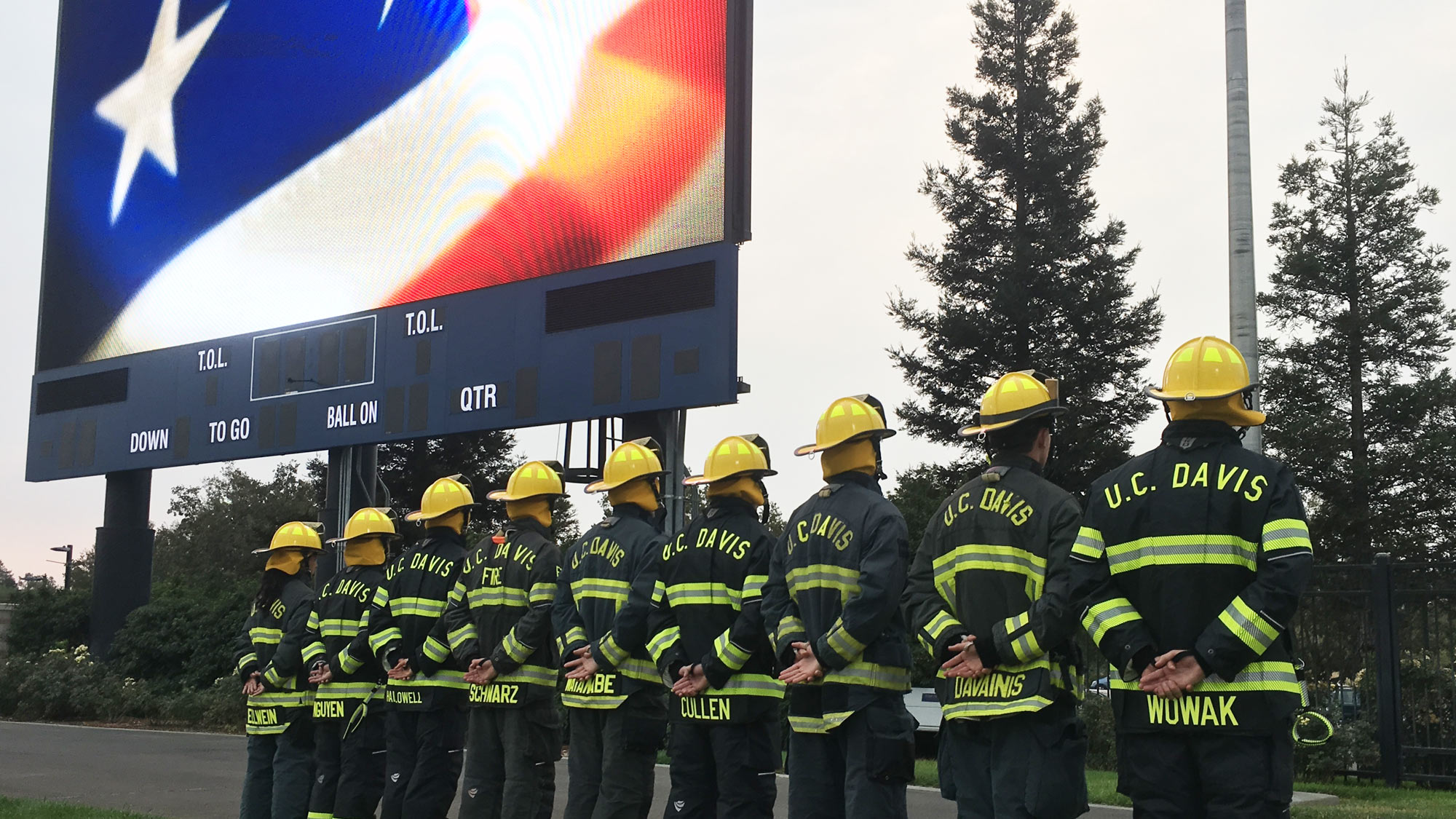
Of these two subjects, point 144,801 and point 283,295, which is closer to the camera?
point 144,801

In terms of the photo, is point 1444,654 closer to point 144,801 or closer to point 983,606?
point 983,606

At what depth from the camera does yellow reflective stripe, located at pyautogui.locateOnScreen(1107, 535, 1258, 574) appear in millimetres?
4793

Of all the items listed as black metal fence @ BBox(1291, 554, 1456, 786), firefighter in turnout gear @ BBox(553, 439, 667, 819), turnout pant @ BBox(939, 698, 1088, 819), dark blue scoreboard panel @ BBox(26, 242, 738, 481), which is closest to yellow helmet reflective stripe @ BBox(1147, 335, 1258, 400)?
turnout pant @ BBox(939, 698, 1088, 819)

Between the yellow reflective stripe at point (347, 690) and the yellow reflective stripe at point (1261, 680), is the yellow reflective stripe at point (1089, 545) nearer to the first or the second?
the yellow reflective stripe at point (1261, 680)

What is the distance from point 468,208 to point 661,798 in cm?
856

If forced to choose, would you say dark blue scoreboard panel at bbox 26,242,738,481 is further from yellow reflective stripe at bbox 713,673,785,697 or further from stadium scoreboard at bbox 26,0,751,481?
yellow reflective stripe at bbox 713,673,785,697

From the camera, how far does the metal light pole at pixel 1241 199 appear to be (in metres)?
Result: 9.93

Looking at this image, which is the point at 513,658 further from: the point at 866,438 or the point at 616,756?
the point at 866,438

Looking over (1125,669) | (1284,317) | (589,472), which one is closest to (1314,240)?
(1284,317)

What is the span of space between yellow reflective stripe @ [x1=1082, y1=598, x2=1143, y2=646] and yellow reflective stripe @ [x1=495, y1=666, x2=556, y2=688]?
4048mm

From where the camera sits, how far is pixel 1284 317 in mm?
34344

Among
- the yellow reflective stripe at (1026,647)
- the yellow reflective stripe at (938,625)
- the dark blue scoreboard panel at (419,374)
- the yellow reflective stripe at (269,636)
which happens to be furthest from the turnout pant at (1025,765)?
the dark blue scoreboard panel at (419,374)

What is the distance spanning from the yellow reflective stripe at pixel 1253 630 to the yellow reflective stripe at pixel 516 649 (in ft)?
14.8

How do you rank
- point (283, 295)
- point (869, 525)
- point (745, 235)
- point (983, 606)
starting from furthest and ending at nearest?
point (283, 295), point (745, 235), point (869, 525), point (983, 606)
